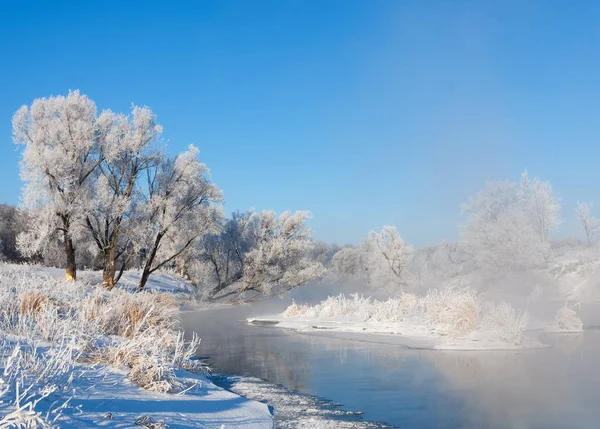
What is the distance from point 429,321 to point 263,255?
21916mm

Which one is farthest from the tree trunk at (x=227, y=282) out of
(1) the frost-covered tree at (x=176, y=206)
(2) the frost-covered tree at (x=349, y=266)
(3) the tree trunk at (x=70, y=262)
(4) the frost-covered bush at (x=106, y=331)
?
(2) the frost-covered tree at (x=349, y=266)

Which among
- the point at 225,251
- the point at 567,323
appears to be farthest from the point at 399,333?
the point at 225,251

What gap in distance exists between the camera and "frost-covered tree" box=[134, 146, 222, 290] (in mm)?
26719

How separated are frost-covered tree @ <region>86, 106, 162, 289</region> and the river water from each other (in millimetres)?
12483

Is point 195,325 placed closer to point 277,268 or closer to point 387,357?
point 387,357

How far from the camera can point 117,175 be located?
26203mm

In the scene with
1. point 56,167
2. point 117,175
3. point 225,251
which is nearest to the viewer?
point 56,167

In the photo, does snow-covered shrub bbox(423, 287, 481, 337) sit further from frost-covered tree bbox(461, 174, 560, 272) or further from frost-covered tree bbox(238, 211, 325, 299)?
frost-covered tree bbox(461, 174, 560, 272)

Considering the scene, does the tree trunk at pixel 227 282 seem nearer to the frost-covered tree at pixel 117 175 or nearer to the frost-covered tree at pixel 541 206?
the frost-covered tree at pixel 117 175

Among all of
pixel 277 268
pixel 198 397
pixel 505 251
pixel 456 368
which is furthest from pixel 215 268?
pixel 198 397

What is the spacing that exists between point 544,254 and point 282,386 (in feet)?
127

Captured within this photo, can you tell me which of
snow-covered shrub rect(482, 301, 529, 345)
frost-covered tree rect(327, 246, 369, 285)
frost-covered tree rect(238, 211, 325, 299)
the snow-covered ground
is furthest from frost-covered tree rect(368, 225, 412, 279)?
the snow-covered ground

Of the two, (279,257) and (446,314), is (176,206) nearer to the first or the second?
(279,257)

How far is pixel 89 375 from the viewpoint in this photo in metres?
5.35
